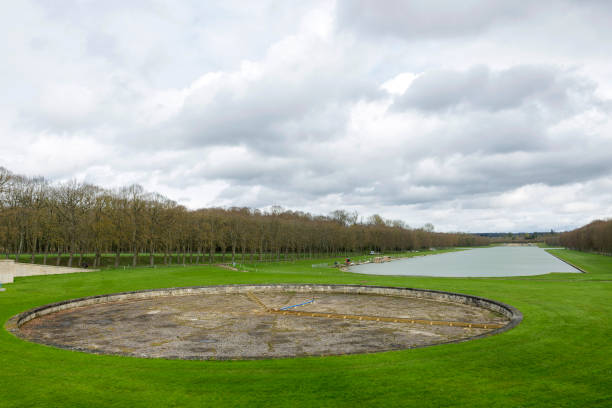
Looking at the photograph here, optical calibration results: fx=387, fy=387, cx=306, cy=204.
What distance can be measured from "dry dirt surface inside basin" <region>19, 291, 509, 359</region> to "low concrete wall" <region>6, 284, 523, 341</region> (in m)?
0.46

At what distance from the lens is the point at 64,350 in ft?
38.9

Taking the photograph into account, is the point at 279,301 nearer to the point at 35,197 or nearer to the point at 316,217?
the point at 35,197

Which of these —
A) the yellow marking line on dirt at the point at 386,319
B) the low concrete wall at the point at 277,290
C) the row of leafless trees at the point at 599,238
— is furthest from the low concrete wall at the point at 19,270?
the row of leafless trees at the point at 599,238

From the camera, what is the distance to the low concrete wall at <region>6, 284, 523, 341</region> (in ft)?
57.4

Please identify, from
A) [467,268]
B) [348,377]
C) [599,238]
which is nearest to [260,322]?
[348,377]

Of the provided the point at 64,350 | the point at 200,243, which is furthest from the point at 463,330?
the point at 200,243

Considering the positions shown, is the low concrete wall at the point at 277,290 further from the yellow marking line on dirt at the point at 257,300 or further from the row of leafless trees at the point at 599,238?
the row of leafless trees at the point at 599,238

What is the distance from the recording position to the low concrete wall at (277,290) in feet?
57.4

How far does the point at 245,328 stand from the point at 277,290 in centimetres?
1212

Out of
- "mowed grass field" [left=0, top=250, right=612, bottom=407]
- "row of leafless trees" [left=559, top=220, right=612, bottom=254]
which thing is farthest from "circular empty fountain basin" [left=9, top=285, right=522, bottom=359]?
"row of leafless trees" [left=559, top=220, right=612, bottom=254]

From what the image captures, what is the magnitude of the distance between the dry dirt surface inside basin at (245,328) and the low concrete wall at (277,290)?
1.49 ft

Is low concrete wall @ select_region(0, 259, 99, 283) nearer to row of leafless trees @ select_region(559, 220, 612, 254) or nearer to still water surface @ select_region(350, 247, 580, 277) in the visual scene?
still water surface @ select_region(350, 247, 580, 277)

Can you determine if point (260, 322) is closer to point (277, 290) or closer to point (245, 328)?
point (245, 328)

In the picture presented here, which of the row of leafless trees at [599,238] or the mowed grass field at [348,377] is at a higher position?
the row of leafless trees at [599,238]
